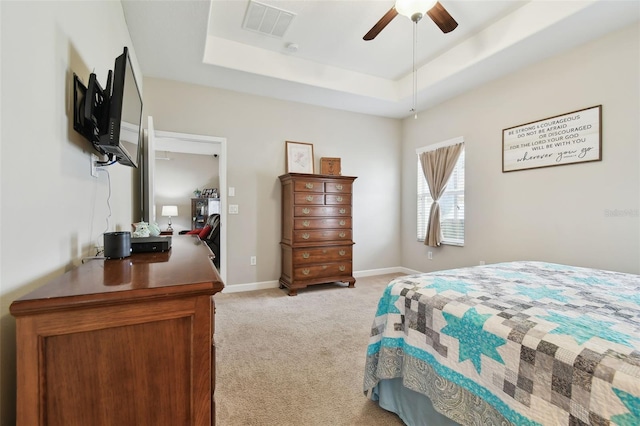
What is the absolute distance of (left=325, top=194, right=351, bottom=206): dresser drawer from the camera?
3.93 metres

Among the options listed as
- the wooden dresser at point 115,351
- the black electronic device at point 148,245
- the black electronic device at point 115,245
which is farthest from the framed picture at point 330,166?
the wooden dresser at point 115,351

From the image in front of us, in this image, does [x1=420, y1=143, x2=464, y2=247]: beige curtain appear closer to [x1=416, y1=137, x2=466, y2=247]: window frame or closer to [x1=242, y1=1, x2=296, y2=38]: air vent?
[x1=416, y1=137, x2=466, y2=247]: window frame

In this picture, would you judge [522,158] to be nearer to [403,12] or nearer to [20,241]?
[403,12]

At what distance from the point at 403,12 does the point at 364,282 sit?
3301mm

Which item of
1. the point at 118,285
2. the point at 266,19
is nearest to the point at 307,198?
the point at 266,19

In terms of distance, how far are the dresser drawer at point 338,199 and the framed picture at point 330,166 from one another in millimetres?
366

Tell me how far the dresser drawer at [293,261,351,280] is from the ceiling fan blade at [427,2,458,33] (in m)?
2.85

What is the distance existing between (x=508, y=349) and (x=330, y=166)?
343 centimetres

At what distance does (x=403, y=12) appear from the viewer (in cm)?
223

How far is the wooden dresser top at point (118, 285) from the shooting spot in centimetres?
66

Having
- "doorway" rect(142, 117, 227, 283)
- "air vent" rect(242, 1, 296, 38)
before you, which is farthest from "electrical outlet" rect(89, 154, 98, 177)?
"air vent" rect(242, 1, 296, 38)

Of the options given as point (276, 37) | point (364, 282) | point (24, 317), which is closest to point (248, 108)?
point (276, 37)

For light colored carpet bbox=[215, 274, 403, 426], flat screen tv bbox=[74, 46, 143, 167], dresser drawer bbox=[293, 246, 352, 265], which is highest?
flat screen tv bbox=[74, 46, 143, 167]

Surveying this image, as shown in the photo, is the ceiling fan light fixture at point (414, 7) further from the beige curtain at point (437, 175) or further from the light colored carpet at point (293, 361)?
the light colored carpet at point (293, 361)
